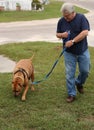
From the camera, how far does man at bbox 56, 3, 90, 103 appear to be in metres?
6.75

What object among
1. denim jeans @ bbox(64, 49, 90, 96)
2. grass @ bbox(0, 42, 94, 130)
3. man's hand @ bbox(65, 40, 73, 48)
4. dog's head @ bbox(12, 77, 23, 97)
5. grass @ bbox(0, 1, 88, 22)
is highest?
man's hand @ bbox(65, 40, 73, 48)

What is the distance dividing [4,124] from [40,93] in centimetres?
175

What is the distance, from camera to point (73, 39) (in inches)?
270

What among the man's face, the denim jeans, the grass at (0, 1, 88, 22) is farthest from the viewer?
the grass at (0, 1, 88, 22)

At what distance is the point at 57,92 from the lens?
782 centimetres

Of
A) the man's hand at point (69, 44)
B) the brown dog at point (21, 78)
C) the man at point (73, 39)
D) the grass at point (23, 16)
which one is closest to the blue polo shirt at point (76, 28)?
the man at point (73, 39)

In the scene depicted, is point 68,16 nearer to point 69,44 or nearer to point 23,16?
point 69,44

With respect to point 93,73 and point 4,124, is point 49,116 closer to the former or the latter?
point 4,124

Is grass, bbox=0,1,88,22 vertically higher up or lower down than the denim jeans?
lower down

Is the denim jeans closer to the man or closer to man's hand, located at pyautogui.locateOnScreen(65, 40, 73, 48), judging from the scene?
the man

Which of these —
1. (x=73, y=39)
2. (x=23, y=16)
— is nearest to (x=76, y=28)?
(x=73, y=39)

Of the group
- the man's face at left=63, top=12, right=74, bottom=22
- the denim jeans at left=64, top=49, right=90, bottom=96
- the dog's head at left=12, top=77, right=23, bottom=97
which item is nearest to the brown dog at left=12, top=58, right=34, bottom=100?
the dog's head at left=12, top=77, right=23, bottom=97

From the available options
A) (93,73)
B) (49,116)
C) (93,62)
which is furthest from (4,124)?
(93,62)

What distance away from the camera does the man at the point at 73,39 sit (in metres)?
6.75
